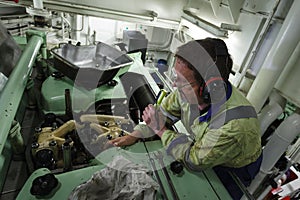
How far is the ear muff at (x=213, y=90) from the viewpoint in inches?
39.6

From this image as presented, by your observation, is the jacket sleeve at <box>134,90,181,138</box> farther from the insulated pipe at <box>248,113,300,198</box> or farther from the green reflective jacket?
the insulated pipe at <box>248,113,300,198</box>

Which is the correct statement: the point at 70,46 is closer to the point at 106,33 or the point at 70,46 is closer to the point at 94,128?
the point at 94,128

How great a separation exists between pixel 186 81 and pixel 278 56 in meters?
0.87

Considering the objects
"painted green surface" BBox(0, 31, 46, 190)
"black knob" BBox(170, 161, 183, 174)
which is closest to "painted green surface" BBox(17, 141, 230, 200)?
"black knob" BBox(170, 161, 183, 174)

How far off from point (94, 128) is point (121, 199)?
2.41 ft

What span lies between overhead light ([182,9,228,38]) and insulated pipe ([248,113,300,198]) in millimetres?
1059

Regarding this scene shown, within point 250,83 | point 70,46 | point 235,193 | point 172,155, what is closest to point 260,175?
point 235,193

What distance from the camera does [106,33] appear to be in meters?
4.32

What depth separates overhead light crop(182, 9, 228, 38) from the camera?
2119 mm

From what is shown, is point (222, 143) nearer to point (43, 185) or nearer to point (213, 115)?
point (213, 115)

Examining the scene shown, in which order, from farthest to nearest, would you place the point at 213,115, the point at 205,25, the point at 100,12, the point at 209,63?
the point at 100,12 → the point at 205,25 → the point at 213,115 → the point at 209,63

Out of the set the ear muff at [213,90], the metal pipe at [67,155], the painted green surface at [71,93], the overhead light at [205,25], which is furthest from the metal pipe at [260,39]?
the metal pipe at [67,155]

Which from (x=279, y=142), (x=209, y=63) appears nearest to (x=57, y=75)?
(x=209, y=63)

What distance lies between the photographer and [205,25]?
7.63 feet
